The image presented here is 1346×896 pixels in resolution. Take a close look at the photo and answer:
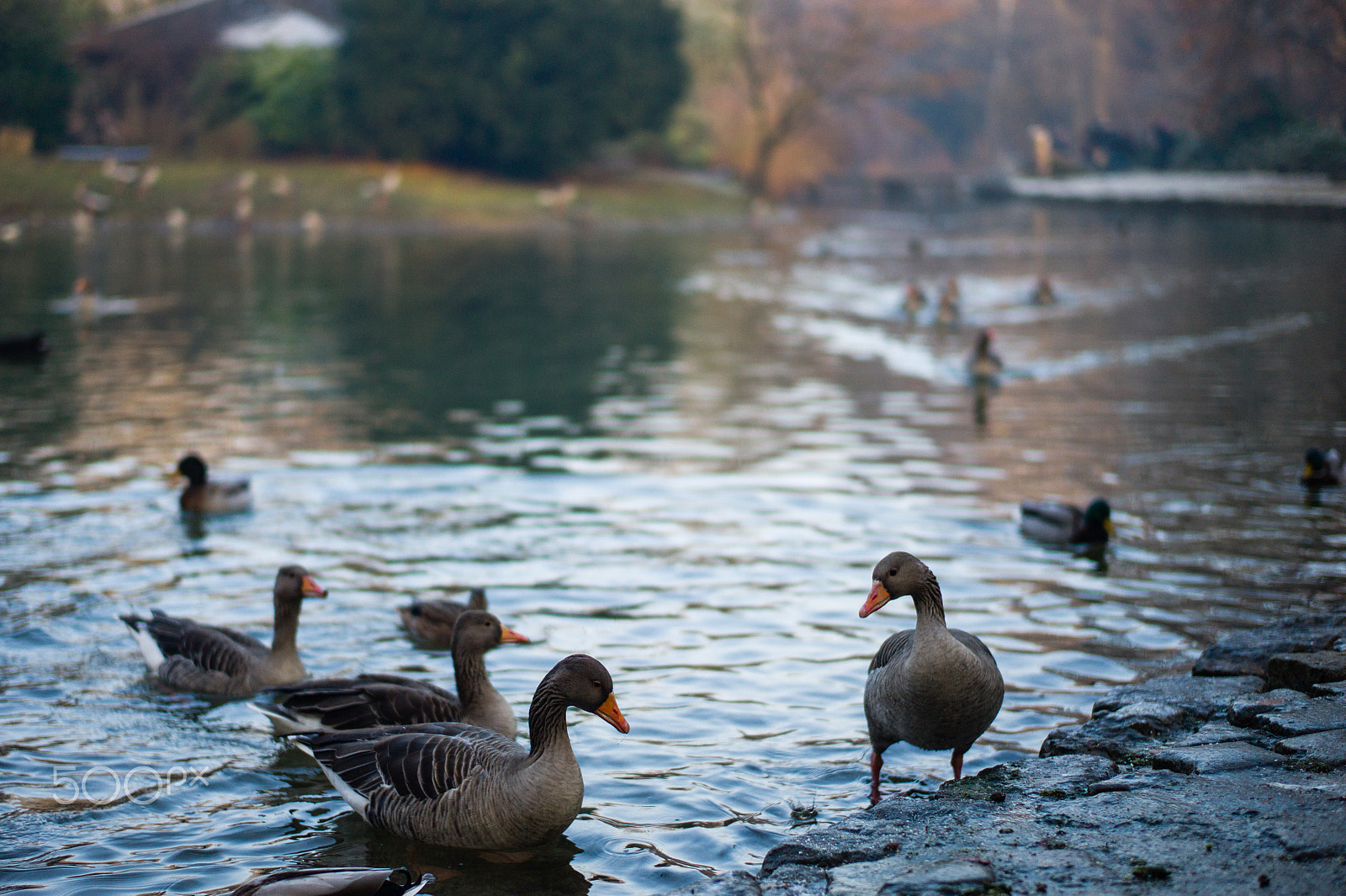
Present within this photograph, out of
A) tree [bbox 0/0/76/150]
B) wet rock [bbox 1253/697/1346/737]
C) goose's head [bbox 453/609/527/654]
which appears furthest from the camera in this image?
tree [bbox 0/0/76/150]

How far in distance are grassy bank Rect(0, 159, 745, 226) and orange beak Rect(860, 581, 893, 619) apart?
174 ft

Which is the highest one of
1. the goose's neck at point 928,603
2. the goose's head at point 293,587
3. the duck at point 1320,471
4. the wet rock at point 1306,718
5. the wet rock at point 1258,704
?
the goose's neck at point 928,603

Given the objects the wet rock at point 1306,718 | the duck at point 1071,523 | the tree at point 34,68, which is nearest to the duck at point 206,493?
the duck at point 1071,523

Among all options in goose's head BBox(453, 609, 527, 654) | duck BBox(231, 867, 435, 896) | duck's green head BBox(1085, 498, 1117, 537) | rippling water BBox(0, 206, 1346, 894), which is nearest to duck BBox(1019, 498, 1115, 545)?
duck's green head BBox(1085, 498, 1117, 537)

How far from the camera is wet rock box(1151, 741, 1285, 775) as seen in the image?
6527 millimetres

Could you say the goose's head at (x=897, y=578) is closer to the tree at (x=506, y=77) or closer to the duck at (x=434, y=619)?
the duck at (x=434, y=619)

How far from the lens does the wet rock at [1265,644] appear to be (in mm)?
8344

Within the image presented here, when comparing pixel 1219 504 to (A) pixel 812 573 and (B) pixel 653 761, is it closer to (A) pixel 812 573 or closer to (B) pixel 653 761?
(A) pixel 812 573

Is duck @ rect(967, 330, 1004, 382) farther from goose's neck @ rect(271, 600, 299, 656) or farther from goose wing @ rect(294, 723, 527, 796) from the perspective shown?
goose wing @ rect(294, 723, 527, 796)

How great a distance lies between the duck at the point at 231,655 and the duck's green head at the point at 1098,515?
7142mm

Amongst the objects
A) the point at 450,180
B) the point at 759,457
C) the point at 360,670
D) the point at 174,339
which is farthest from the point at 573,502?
the point at 450,180

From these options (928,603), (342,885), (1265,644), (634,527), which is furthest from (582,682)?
(634,527)

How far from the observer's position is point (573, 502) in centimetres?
1410

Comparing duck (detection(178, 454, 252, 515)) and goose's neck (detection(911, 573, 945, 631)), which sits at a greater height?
goose's neck (detection(911, 573, 945, 631))
